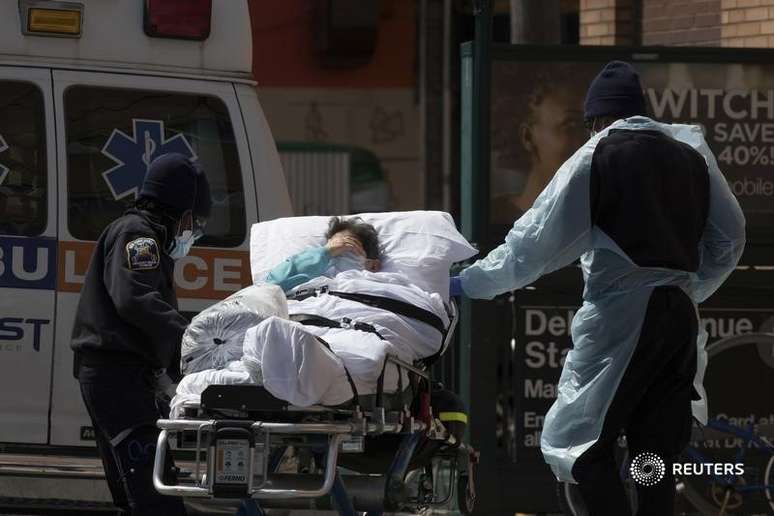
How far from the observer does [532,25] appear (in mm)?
9195

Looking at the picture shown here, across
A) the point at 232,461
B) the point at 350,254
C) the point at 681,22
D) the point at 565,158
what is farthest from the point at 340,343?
the point at 681,22

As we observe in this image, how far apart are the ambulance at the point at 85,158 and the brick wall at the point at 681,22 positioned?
166 inches

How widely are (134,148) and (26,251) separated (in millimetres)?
650

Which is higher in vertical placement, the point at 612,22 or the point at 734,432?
the point at 612,22

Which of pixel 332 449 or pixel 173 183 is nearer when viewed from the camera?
pixel 332 449

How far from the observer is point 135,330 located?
18.1 feet

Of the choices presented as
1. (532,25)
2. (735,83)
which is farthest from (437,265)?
(532,25)

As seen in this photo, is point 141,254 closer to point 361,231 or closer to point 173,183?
point 173,183

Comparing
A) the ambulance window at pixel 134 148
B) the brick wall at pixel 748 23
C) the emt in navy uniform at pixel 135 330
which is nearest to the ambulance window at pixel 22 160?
the ambulance window at pixel 134 148

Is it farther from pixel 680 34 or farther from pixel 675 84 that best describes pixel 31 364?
pixel 680 34

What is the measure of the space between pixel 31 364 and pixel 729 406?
3197mm

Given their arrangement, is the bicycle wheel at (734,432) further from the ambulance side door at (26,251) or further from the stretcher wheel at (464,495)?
the ambulance side door at (26,251)

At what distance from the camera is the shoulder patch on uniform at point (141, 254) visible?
5.47 metres

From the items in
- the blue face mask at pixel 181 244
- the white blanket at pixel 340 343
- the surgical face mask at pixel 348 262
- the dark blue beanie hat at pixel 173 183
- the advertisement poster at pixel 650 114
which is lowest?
the white blanket at pixel 340 343
